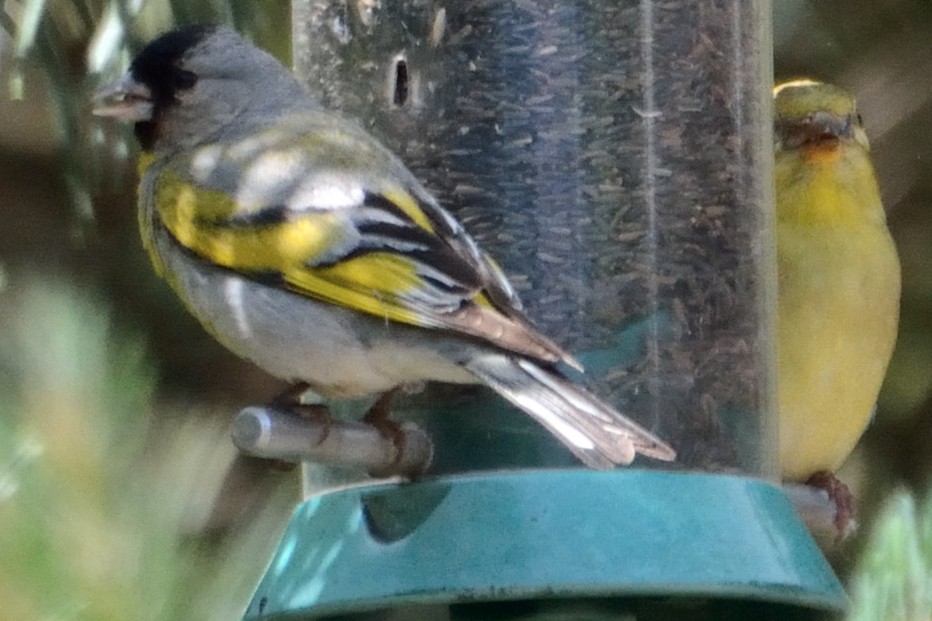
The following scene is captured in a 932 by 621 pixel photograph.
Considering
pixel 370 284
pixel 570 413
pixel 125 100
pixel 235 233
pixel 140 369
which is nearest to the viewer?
pixel 570 413

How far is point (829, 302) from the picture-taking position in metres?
3.56

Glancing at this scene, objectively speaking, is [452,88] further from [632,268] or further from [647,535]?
[647,535]

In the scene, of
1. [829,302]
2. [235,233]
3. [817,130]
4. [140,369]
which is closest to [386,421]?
[235,233]

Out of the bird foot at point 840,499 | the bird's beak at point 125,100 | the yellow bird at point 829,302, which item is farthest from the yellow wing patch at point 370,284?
the yellow bird at point 829,302

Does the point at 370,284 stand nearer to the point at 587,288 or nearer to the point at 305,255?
the point at 305,255

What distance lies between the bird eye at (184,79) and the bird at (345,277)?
0.21m

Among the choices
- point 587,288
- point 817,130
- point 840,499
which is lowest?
point 840,499

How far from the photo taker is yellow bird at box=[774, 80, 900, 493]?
353 centimetres

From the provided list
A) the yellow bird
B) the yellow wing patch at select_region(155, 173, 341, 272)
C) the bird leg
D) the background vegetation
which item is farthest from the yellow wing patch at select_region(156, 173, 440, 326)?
the yellow bird

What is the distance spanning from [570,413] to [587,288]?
0.37m

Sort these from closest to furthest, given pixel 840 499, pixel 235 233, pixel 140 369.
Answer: pixel 235 233 → pixel 140 369 → pixel 840 499

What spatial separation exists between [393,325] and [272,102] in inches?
22.1

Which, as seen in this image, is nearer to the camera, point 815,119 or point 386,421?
point 386,421

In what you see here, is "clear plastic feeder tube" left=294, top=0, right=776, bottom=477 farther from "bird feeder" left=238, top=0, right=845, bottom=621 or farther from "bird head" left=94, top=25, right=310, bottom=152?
"bird head" left=94, top=25, right=310, bottom=152
